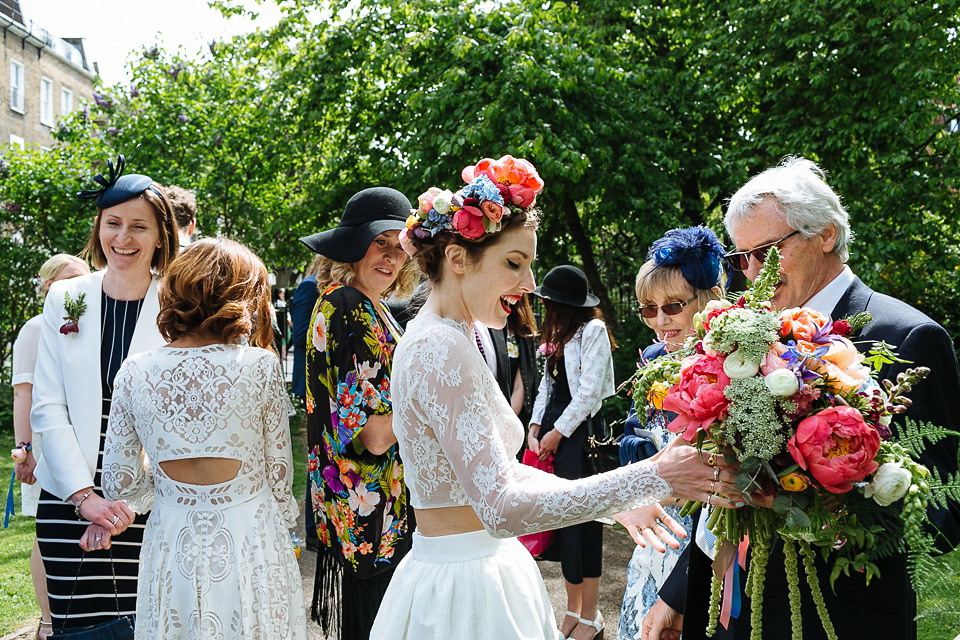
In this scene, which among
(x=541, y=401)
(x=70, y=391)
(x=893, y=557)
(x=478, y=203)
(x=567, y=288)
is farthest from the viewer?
(x=541, y=401)

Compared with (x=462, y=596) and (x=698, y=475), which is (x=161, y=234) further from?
(x=698, y=475)

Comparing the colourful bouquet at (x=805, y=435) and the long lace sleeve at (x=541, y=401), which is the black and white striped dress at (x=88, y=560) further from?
the long lace sleeve at (x=541, y=401)

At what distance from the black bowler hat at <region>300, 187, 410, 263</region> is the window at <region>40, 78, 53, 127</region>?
34472 mm

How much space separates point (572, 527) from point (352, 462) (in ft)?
7.89

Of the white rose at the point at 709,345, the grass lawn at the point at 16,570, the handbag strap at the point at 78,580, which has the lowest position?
the grass lawn at the point at 16,570

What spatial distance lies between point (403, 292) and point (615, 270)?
9.63m

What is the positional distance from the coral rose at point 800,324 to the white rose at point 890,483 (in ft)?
1.09

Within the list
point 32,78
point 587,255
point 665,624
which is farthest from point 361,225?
point 32,78

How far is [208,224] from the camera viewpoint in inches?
524

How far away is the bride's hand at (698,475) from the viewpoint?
6.06ft

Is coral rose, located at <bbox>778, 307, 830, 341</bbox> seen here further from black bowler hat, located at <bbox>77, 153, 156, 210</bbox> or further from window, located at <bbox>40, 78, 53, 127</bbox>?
window, located at <bbox>40, 78, 53, 127</bbox>

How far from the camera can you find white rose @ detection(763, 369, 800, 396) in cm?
171

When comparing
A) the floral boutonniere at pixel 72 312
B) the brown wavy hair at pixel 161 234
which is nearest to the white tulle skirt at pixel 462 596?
the floral boutonniere at pixel 72 312

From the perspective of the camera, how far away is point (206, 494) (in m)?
2.91
